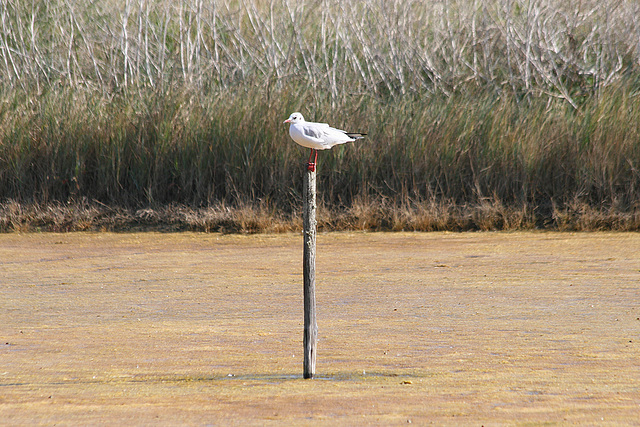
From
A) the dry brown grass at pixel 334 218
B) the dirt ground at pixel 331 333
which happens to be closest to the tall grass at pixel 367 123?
the dry brown grass at pixel 334 218

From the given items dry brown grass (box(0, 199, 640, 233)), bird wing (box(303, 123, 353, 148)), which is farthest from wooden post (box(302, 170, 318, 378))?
dry brown grass (box(0, 199, 640, 233))

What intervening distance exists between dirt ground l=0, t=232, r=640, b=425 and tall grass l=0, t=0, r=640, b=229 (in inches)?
48.8

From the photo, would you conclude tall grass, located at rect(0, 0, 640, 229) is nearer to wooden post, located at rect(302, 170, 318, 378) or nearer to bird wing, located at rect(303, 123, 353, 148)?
bird wing, located at rect(303, 123, 353, 148)

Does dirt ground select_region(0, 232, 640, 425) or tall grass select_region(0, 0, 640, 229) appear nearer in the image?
dirt ground select_region(0, 232, 640, 425)

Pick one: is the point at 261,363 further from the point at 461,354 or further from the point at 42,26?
the point at 42,26

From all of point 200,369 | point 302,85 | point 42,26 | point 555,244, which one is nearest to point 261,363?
point 200,369

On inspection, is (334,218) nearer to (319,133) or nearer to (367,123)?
(367,123)

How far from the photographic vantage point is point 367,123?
1334cm

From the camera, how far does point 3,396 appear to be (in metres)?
5.09

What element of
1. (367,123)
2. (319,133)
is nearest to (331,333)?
(319,133)

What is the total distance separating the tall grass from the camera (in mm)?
12867

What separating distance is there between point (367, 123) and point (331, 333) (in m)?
6.96

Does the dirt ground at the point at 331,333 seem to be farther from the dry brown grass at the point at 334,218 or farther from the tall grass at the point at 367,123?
the tall grass at the point at 367,123

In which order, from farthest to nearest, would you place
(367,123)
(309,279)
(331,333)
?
(367,123), (331,333), (309,279)
